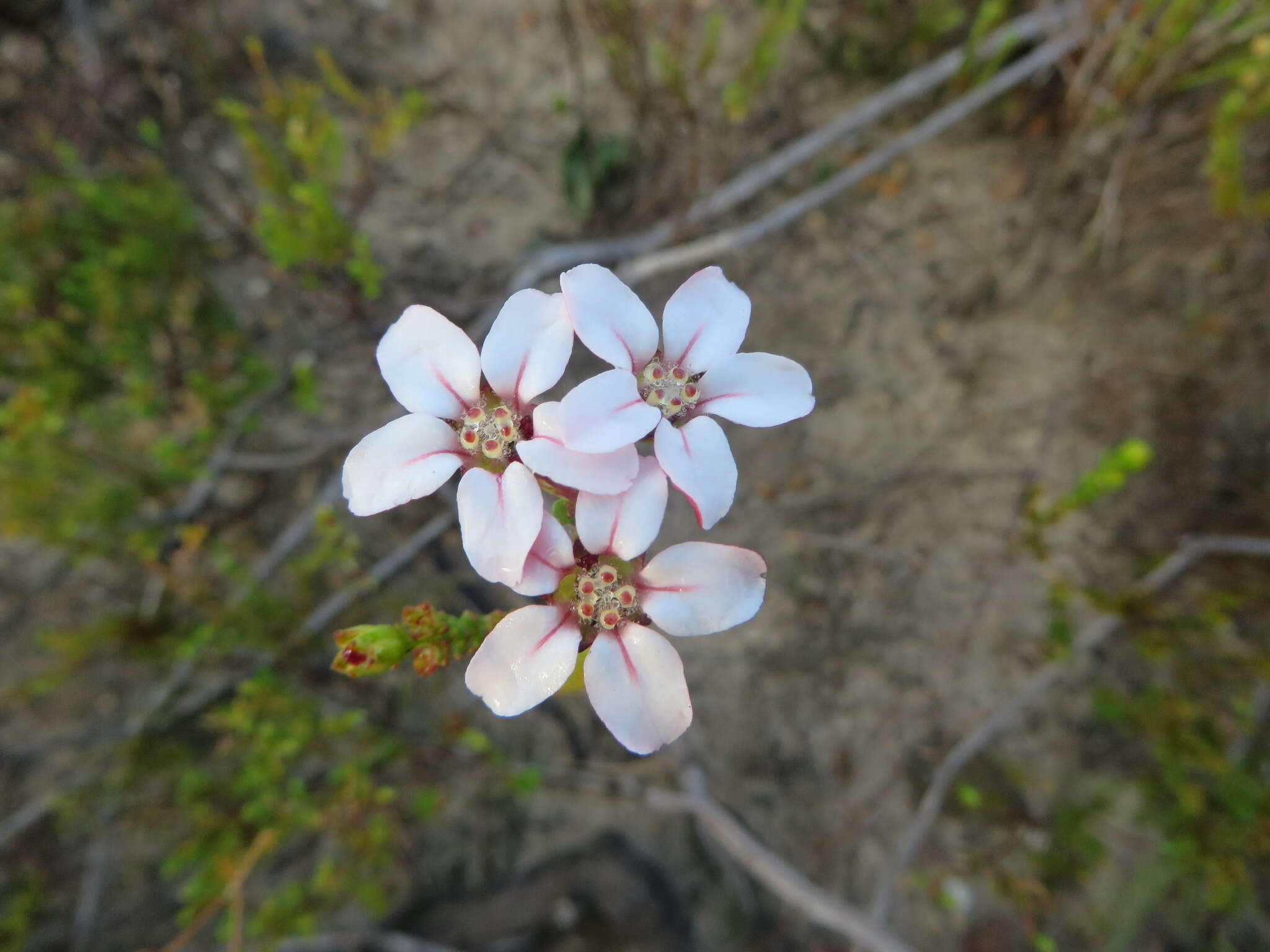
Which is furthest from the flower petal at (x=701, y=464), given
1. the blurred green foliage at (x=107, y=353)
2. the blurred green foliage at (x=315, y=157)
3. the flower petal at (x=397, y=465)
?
the blurred green foliage at (x=107, y=353)

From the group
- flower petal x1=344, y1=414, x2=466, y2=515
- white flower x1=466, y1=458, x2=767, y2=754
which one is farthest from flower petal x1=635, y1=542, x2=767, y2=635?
flower petal x1=344, y1=414, x2=466, y2=515

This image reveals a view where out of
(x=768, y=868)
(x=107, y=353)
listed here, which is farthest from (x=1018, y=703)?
(x=107, y=353)

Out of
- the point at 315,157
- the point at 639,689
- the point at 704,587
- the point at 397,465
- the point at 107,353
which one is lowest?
the point at 639,689

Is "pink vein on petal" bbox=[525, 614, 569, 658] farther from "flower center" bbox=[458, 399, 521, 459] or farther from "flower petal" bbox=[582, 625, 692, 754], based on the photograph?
"flower center" bbox=[458, 399, 521, 459]

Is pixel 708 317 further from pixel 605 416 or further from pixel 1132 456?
pixel 1132 456

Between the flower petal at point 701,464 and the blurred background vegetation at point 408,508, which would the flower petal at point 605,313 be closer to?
the flower petal at point 701,464
